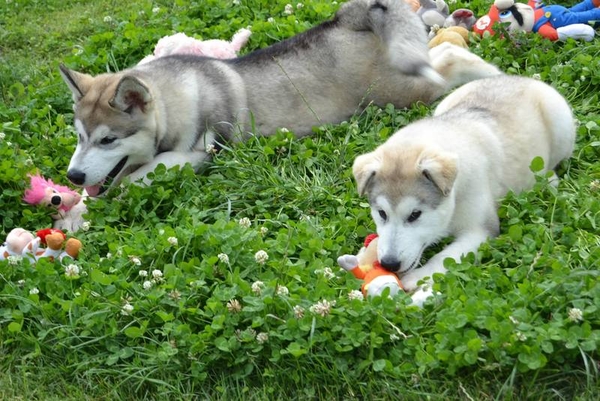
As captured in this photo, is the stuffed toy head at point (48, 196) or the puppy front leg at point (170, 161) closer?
the stuffed toy head at point (48, 196)

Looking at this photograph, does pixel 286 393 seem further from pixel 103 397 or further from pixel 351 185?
pixel 351 185

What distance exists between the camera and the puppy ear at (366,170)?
4707 millimetres

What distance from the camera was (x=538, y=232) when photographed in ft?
15.7

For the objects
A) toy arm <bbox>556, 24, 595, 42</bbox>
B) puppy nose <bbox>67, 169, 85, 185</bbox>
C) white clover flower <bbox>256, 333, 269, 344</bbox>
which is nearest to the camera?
white clover flower <bbox>256, 333, 269, 344</bbox>

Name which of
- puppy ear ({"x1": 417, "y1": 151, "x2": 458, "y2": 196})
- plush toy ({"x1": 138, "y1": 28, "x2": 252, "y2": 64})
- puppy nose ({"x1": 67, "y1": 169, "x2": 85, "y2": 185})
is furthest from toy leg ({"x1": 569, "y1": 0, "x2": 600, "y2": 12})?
puppy nose ({"x1": 67, "y1": 169, "x2": 85, "y2": 185})

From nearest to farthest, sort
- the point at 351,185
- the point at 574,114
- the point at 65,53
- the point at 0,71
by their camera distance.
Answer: the point at 351,185 < the point at 574,114 < the point at 0,71 < the point at 65,53

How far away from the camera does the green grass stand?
3.93m

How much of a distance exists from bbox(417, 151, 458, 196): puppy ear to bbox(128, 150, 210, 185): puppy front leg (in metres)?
1.94

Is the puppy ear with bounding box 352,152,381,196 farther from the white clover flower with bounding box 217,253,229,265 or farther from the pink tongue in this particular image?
the pink tongue

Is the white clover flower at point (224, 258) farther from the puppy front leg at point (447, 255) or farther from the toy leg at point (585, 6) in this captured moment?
the toy leg at point (585, 6)

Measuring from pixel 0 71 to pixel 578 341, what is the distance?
5.67 metres

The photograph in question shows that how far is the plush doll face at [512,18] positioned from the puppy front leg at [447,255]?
2920mm

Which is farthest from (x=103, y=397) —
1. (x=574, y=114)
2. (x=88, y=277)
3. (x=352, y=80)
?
(x=574, y=114)

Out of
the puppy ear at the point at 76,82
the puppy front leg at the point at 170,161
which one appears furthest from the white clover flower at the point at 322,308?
the puppy ear at the point at 76,82
